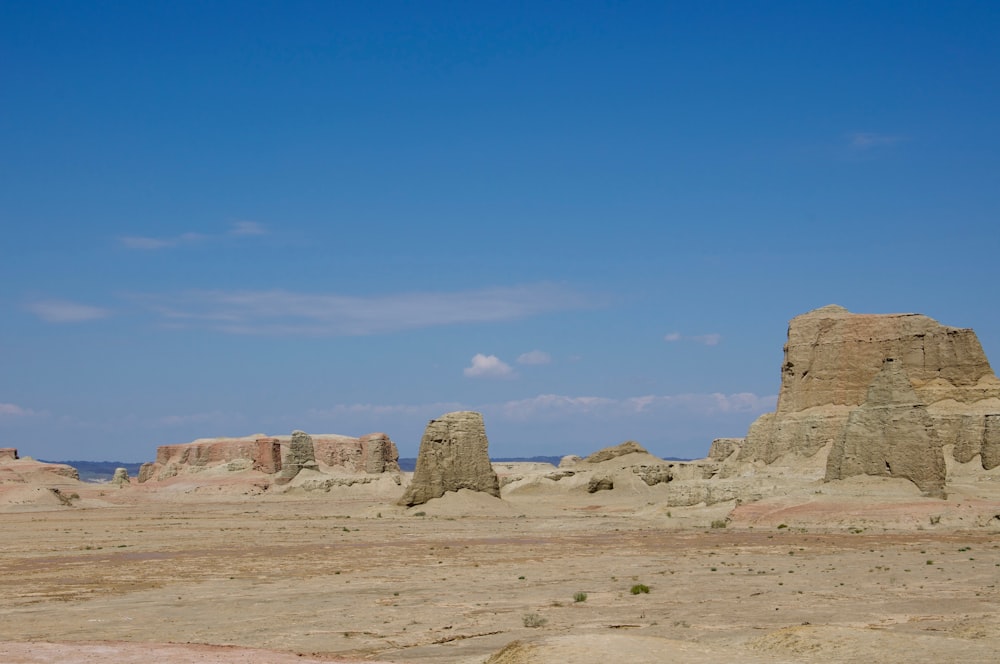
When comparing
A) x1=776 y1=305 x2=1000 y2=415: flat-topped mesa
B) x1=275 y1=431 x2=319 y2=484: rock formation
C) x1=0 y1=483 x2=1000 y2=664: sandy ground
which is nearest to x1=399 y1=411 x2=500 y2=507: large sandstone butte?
x1=0 y1=483 x2=1000 y2=664: sandy ground

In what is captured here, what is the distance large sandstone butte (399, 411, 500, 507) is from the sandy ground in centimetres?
525

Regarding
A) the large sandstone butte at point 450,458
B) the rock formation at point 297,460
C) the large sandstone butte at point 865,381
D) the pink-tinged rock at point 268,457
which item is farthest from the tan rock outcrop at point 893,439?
the pink-tinged rock at point 268,457

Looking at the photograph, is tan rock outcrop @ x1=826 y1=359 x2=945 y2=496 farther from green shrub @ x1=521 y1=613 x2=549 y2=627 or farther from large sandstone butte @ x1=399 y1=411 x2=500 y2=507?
green shrub @ x1=521 y1=613 x2=549 y2=627

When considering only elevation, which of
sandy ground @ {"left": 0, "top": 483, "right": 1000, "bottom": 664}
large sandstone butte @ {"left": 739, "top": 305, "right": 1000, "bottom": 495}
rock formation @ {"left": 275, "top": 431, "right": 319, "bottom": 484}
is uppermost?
large sandstone butte @ {"left": 739, "top": 305, "right": 1000, "bottom": 495}

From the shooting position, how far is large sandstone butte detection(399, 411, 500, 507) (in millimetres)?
52594

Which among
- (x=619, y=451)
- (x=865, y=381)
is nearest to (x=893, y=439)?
(x=865, y=381)

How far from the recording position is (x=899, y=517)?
37031 mm

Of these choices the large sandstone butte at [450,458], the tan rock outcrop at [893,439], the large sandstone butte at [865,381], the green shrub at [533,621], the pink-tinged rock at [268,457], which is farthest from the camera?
the pink-tinged rock at [268,457]

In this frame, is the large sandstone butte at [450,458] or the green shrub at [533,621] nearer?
the green shrub at [533,621]

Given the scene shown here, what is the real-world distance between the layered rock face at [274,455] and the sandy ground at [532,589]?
49.6m

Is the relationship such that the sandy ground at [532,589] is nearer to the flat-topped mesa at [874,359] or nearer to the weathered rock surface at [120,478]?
the flat-topped mesa at [874,359]

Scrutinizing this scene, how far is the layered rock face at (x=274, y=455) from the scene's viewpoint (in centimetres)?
9669

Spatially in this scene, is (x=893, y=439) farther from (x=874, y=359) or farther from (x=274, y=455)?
(x=274, y=455)

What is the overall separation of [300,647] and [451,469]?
1456 inches
